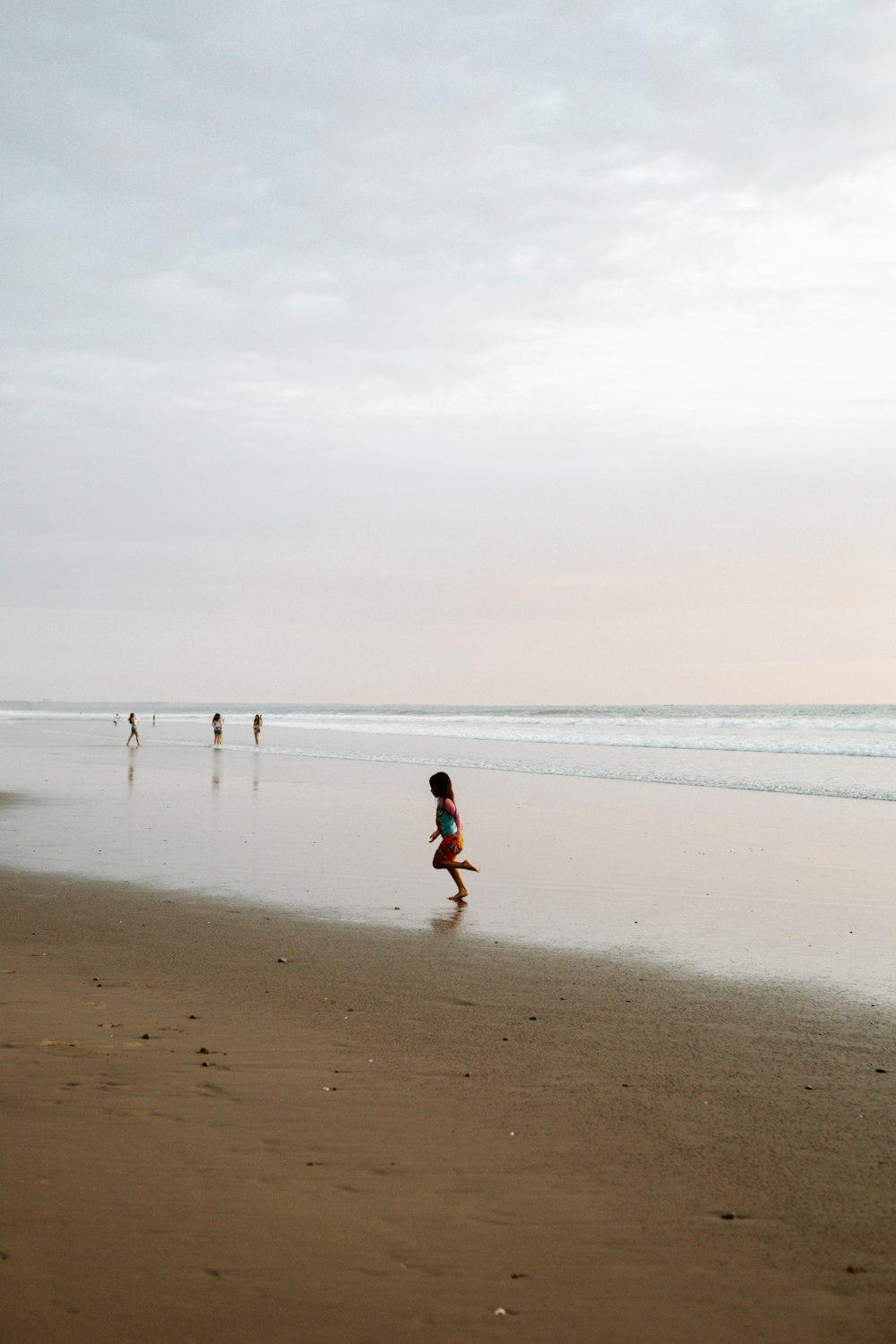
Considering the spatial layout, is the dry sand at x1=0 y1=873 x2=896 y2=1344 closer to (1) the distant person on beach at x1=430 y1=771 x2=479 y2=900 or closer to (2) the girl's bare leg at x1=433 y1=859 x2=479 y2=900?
(2) the girl's bare leg at x1=433 y1=859 x2=479 y2=900

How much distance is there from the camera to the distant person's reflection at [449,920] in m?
10.4

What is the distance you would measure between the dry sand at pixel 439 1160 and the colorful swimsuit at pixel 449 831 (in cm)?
439

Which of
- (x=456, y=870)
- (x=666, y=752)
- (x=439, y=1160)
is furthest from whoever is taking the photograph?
(x=666, y=752)

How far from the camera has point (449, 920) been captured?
425 inches

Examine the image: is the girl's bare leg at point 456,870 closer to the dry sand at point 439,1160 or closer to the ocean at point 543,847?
the ocean at point 543,847

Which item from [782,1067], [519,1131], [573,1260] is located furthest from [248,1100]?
[782,1067]

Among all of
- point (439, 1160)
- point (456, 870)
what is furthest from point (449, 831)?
point (439, 1160)

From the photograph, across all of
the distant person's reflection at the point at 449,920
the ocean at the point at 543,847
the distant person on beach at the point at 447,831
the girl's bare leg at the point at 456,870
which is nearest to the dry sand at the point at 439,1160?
the distant person's reflection at the point at 449,920

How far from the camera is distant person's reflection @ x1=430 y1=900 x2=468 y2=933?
10.4m

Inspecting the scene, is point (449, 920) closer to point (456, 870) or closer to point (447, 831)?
point (456, 870)

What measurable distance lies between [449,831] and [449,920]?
7.12ft

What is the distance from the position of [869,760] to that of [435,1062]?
1260 inches

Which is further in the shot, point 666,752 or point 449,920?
point 666,752

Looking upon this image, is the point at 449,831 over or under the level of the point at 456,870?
over
